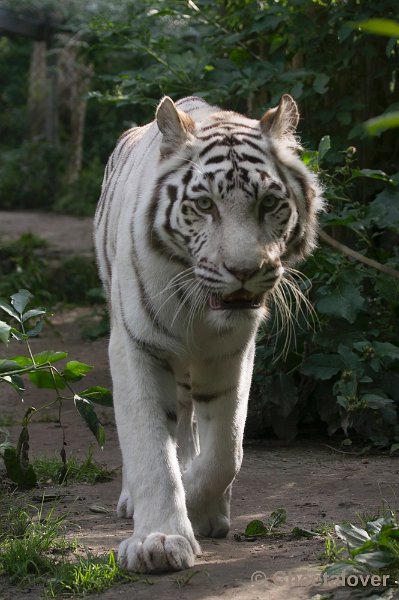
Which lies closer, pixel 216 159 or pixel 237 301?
pixel 237 301

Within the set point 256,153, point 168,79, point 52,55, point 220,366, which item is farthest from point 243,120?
point 52,55

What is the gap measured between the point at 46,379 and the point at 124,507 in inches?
23.3

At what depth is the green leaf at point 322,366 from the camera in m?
5.01

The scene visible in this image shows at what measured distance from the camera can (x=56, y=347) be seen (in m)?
7.86

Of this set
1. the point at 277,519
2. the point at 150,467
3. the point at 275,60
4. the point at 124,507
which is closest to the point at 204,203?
the point at 150,467

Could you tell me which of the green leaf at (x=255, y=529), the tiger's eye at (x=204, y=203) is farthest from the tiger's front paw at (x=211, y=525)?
the tiger's eye at (x=204, y=203)

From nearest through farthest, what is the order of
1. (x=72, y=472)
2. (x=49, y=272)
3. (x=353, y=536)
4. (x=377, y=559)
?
1. (x=377, y=559)
2. (x=353, y=536)
3. (x=72, y=472)
4. (x=49, y=272)

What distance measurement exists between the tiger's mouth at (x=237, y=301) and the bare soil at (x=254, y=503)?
0.81 meters

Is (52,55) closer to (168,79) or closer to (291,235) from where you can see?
(168,79)

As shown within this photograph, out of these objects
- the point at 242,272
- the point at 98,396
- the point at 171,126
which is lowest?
the point at 98,396

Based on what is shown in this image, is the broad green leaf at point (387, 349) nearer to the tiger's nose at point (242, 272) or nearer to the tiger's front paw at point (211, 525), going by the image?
the tiger's front paw at point (211, 525)

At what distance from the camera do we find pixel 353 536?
304cm

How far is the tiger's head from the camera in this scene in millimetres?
3295

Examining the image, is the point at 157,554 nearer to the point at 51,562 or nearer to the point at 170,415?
the point at 51,562
